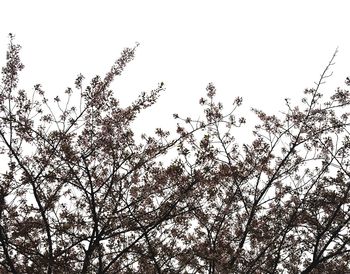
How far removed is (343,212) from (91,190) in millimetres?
4748

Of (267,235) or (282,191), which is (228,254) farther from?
(282,191)

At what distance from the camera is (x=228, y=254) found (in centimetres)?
716

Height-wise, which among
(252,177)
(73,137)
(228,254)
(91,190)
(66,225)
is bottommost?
(228,254)

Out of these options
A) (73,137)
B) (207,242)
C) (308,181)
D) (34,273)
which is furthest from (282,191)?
(34,273)

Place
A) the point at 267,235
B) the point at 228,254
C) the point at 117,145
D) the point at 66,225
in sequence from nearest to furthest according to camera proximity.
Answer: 1. the point at 66,225
2. the point at 117,145
3. the point at 228,254
4. the point at 267,235

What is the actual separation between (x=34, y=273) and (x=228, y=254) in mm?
3474

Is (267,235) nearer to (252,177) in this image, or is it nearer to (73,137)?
(252,177)

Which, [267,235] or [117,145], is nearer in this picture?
[117,145]

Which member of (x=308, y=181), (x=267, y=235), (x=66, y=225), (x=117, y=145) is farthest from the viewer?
(x=308, y=181)

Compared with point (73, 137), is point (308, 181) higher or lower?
lower

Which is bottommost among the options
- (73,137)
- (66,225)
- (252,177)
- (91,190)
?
(66,225)

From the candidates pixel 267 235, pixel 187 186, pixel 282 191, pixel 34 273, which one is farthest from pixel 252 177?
pixel 34 273

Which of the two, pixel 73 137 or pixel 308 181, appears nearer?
pixel 73 137

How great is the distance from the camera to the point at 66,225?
5855 millimetres
